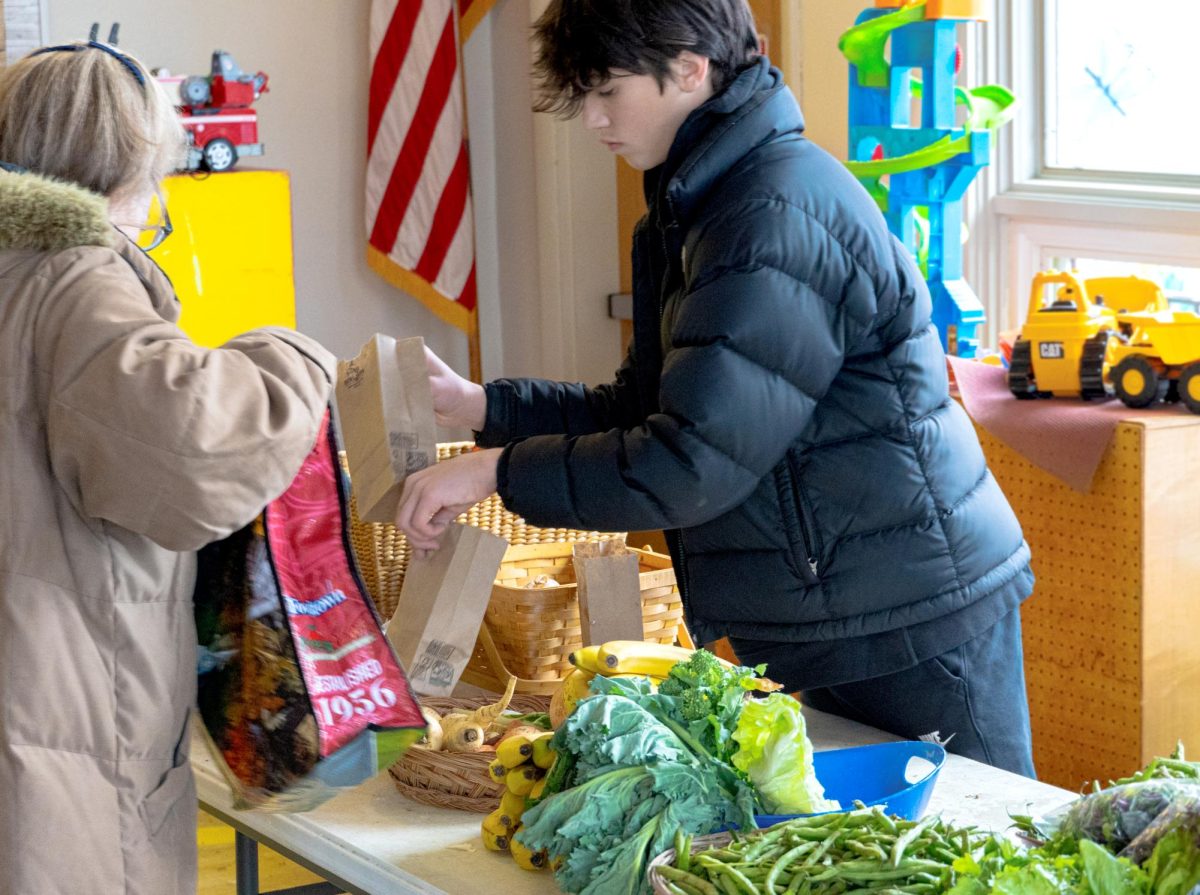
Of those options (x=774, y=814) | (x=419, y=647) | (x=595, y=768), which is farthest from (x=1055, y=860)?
(x=419, y=647)

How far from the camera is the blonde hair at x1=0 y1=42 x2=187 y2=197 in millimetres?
1335

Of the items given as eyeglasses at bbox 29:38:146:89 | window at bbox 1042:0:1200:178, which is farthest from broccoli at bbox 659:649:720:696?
window at bbox 1042:0:1200:178

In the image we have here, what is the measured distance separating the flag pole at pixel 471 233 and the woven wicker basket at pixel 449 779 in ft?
11.4

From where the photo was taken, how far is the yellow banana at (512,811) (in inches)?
55.1

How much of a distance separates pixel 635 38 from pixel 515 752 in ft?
2.41

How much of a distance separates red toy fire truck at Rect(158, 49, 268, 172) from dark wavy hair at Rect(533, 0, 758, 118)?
2.51m

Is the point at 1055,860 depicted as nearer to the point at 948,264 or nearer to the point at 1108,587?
the point at 1108,587

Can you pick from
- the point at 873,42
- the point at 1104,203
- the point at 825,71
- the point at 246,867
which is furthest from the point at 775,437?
the point at 825,71

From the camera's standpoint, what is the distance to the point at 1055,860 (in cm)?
105

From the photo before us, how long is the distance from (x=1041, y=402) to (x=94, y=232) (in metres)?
1.99

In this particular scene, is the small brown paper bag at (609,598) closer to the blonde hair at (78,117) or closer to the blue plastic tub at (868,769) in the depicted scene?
the blue plastic tub at (868,769)

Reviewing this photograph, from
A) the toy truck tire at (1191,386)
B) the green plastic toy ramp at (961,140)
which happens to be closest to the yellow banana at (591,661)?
the toy truck tire at (1191,386)

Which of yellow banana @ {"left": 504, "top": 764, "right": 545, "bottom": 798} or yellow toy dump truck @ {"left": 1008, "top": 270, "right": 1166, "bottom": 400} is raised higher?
yellow toy dump truck @ {"left": 1008, "top": 270, "right": 1166, "bottom": 400}

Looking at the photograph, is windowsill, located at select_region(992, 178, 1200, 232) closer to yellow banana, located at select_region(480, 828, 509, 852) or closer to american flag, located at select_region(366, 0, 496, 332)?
american flag, located at select_region(366, 0, 496, 332)
